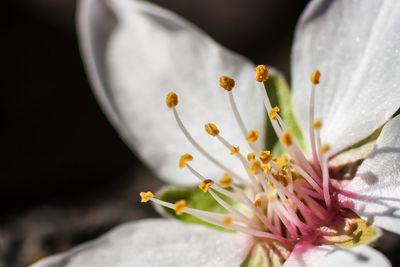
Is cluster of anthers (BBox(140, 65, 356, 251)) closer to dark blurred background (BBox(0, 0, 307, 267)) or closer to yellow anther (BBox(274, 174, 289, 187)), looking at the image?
yellow anther (BBox(274, 174, 289, 187))

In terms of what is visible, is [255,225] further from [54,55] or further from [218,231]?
[54,55]

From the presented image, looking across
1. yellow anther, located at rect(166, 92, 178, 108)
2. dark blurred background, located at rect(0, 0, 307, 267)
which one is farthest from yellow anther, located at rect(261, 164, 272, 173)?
dark blurred background, located at rect(0, 0, 307, 267)

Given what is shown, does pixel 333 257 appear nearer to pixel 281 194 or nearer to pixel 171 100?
pixel 281 194

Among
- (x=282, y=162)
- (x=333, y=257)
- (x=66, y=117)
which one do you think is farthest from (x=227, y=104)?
(x=66, y=117)

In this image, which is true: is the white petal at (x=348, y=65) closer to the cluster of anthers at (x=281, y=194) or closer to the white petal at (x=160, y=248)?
the cluster of anthers at (x=281, y=194)

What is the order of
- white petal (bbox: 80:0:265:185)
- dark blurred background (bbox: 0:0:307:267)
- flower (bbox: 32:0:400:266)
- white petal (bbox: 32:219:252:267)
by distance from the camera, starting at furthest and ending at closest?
dark blurred background (bbox: 0:0:307:267) → white petal (bbox: 80:0:265:185) → white petal (bbox: 32:219:252:267) → flower (bbox: 32:0:400:266)

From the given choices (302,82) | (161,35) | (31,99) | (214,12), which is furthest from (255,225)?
(214,12)
